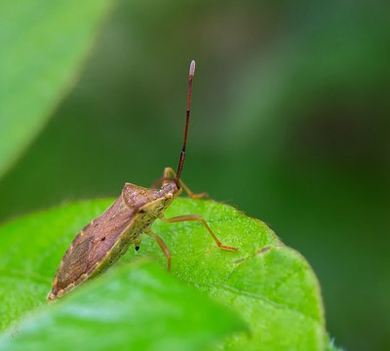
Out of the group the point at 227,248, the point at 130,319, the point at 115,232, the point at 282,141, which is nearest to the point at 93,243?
the point at 115,232

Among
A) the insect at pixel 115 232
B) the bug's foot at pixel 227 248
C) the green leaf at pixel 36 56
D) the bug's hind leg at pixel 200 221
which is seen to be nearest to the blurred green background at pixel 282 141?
the green leaf at pixel 36 56

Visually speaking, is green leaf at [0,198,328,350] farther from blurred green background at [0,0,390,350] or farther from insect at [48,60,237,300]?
blurred green background at [0,0,390,350]

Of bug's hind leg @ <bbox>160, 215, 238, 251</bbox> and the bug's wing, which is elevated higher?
bug's hind leg @ <bbox>160, 215, 238, 251</bbox>

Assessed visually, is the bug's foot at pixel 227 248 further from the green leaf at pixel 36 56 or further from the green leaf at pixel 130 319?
the green leaf at pixel 36 56

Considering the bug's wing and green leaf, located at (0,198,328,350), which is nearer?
green leaf, located at (0,198,328,350)

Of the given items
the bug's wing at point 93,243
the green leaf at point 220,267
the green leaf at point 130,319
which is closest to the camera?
the green leaf at point 130,319

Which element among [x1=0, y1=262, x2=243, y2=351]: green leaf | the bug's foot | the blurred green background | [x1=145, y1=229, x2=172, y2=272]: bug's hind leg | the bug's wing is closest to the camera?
[x1=0, y1=262, x2=243, y2=351]: green leaf

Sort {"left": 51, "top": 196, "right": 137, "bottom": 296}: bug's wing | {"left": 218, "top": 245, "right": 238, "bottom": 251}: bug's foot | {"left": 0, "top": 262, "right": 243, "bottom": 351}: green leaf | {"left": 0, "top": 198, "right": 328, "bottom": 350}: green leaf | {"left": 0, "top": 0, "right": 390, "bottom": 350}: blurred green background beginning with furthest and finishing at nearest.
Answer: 1. {"left": 0, "top": 0, "right": 390, "bottom": 350}: blurred green background
2. {"left": 51, "top": 196, "right": 137, "bottom": 296}: bug's wing
3. {"left": 218, "top": 245, "right": 238, "bottom": 251}: bug's foot
4. {"left": 0, "top": 198, "right": 328, "bottom": 350}: green leaf
5. {"left": 0, "top": 262, "right": 243, "bottom": 351}: green leaf

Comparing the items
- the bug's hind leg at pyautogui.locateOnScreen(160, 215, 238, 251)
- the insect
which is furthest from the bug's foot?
the insect
